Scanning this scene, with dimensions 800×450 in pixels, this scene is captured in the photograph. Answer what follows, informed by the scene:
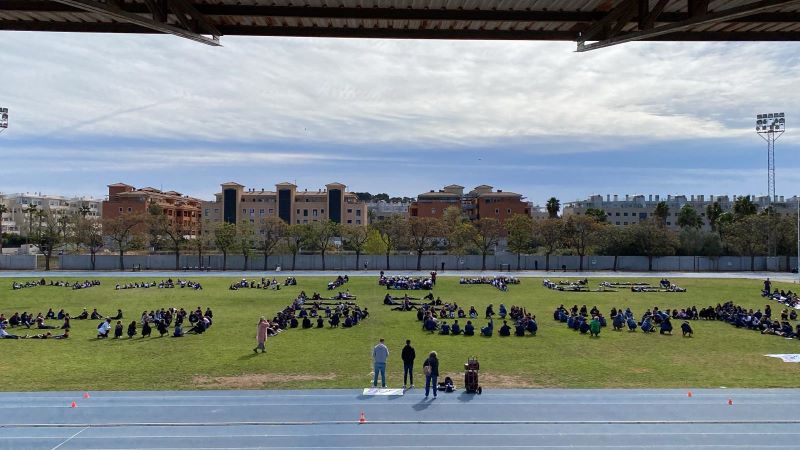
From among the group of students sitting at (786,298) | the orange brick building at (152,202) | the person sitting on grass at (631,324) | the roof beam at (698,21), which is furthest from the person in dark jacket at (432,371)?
the orange brick building at (152,202)

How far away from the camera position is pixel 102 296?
41.1 m

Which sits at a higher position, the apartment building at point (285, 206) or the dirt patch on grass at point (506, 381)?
the apartment building at point (285, 206)

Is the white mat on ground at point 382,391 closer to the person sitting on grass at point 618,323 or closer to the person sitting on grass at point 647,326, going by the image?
the person sitting on grass at point 618,323

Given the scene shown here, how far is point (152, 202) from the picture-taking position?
112 metres

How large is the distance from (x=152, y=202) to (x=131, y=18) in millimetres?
114372

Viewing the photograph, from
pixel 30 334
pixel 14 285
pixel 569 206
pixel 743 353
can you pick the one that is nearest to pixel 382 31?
pixel 743 353

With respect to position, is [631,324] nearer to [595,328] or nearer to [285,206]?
[595,328]

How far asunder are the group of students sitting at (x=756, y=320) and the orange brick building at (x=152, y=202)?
82.8 m

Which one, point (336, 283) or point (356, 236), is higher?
point (356, 236)

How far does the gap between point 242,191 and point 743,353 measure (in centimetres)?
9833

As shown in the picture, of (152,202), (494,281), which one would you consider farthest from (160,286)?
(152,202)

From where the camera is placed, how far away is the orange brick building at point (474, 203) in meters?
111

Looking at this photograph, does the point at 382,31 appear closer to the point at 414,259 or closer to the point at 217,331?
the point at 217,331

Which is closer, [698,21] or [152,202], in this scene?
[698,21]
